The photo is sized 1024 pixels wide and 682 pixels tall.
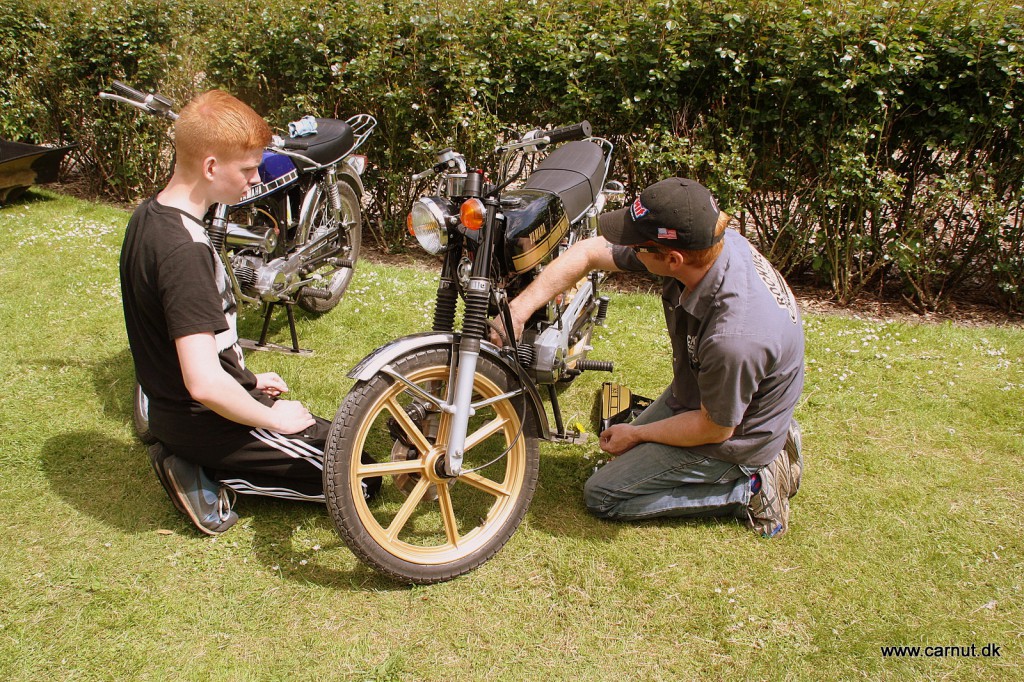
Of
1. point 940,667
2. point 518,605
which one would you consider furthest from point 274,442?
point 940,667

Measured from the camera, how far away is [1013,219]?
15.7 feet

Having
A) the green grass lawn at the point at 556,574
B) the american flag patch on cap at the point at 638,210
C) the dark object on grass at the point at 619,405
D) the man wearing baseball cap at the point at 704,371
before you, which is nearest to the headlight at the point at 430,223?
the man wearing baseball cap at the point at 704,371

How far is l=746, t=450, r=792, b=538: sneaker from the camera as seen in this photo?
9.69ft

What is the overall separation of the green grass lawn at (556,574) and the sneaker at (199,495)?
0.24 feet

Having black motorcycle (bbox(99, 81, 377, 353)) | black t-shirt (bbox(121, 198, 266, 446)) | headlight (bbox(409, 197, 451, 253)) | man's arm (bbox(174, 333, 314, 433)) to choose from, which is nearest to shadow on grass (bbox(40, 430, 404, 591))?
black t-shirt (bbox(121, 198, 266, 446))

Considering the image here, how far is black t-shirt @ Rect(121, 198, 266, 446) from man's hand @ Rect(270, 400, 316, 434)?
0.59 ft

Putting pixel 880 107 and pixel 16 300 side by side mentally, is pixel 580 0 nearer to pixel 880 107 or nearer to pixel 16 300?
pixel 880 107

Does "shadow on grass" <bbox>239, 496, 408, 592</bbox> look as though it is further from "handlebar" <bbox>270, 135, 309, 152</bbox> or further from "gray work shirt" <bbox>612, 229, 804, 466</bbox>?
"handlebar" <bbox>270, 135, 309, 152</bbox>

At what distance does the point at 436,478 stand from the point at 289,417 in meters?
0.62

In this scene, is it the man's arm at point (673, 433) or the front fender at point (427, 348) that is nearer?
the front fender at point (427, 348)

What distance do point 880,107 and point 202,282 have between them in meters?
4.10

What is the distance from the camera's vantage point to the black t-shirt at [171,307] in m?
2.45

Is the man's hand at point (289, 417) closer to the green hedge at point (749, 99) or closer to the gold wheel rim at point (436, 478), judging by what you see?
the gold wheel rim at point (436, 478)

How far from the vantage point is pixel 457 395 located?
8.32 feet
